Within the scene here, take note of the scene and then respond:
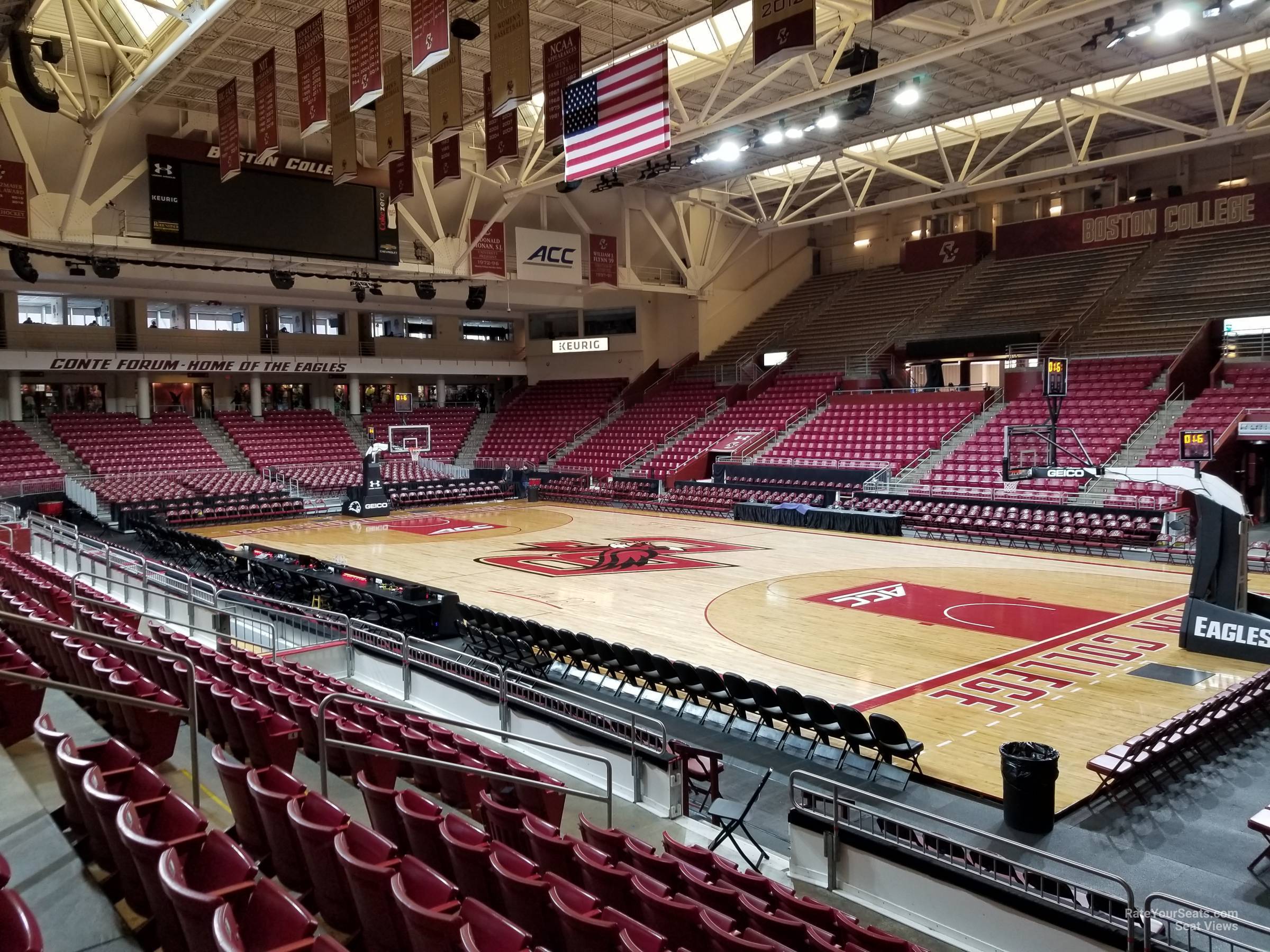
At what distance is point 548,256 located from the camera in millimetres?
32062

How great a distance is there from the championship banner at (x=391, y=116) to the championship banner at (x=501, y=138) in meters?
Answer: 1.41

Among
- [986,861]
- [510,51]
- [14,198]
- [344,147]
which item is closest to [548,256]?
[344,147]

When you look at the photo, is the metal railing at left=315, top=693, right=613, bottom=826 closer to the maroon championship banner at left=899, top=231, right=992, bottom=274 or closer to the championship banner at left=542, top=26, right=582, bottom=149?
the championship banner at left=542, top=26, right=582, bottom=149

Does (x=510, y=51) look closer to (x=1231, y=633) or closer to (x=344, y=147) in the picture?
(x=344, y=147)

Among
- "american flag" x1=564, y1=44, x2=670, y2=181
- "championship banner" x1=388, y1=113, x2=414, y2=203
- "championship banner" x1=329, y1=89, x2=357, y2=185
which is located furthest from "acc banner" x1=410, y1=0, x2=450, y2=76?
"championship banner" x1=388, y1=113, x2=414, y2=203

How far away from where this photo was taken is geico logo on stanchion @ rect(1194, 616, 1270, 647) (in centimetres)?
1144

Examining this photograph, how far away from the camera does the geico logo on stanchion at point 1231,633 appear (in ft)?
37.5

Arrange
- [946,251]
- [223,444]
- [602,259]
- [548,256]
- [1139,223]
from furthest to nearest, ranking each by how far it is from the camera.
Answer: [946,251] → [223,444] → [548,256] → [602,259] → [1139,223]

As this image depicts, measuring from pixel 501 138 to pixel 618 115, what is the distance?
267cm

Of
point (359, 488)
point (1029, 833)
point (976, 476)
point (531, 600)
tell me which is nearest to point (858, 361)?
point (976, 476)

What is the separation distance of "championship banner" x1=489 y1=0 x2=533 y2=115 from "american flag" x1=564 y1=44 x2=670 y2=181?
2.07m

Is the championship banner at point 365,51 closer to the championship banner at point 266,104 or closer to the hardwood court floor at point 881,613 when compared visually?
the championship banner at point 266,104

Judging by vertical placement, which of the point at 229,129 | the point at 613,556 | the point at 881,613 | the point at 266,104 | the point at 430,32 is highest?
the point at 229,129

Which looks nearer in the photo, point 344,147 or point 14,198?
point 344,147
